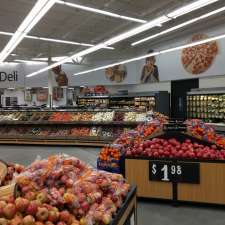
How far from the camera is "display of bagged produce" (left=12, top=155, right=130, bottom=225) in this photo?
6.84ft

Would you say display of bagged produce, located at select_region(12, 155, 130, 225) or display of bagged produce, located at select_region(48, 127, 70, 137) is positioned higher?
display of bagged produce, located at select_region(12, 155, 130, 225)

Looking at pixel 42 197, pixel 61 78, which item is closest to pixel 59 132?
pixel 42 197

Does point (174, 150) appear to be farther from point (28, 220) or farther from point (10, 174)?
point (28, 220)

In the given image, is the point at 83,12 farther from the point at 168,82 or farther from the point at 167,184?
the point at 167,184

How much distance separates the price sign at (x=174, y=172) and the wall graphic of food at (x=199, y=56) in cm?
1116

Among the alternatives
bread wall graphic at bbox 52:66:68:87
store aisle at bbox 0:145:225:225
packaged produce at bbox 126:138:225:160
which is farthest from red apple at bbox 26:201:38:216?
bread wall graphic at bbox 52:66:68:87

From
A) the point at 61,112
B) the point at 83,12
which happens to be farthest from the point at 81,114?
the point at 83,12

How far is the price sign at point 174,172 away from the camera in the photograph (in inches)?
190

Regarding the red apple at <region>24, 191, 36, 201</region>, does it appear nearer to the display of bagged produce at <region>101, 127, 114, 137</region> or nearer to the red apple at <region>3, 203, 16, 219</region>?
the red apple at <region>3, 203, 16, 219</region>

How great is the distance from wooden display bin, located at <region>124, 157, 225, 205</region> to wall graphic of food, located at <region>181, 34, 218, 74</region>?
36.5ft

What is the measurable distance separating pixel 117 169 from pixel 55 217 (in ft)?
11.0

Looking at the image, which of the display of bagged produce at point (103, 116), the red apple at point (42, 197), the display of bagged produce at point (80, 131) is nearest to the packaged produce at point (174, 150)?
the red apple at point (42, 197)

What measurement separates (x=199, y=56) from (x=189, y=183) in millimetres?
11978

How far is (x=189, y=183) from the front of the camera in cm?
487
